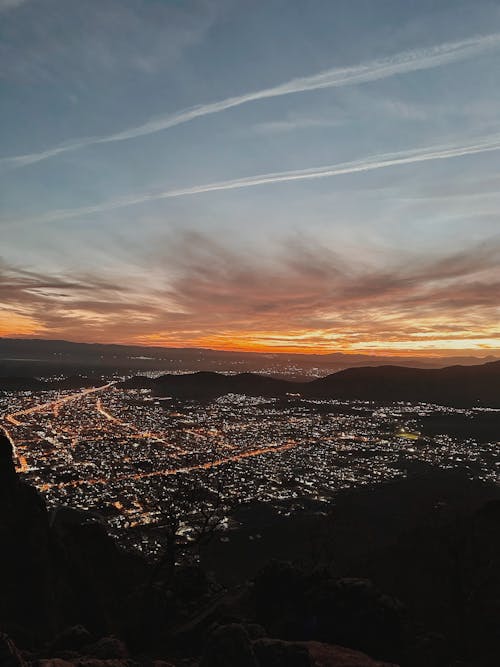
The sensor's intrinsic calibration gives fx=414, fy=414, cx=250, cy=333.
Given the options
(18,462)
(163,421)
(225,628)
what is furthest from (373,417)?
(225,628)

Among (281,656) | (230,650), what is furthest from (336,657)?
(230,650)

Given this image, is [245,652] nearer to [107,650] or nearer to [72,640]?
[107,650]

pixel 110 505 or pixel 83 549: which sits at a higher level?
pixel 83 549

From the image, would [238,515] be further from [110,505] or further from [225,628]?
[225,628]

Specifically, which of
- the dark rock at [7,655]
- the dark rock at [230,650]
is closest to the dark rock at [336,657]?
the dark rock at [230,650]

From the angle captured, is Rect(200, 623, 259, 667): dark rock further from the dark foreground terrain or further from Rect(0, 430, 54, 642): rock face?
Rect(0, 430, 54, 642): rock face

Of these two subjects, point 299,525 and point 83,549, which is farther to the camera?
point 299,525

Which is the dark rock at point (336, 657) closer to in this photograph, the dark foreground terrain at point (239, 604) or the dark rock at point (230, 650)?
the dark foreground terrain at point (239, 604)

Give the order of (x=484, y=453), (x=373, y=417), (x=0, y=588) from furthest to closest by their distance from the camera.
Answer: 1. (x=373, y=417)
2. (x=484, y=453)
3. (x=0, y=588)

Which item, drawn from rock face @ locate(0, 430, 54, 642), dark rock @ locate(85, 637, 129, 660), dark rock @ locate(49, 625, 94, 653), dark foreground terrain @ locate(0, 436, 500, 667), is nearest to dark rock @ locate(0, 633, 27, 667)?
dark foreground terrain @ locate(0, 436, 500, 667)
